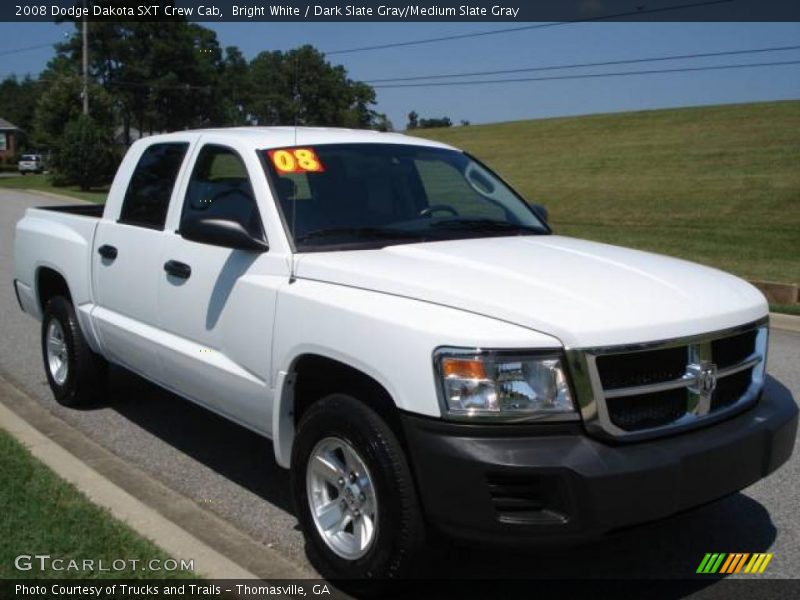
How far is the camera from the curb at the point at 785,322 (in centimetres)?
964

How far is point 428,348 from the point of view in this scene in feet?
10.4

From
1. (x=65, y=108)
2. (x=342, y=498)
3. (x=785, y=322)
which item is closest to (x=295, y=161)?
(x=342, y=498)

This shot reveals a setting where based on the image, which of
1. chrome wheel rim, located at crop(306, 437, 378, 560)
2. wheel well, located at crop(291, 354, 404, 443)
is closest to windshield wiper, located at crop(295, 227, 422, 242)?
wheel well, located at crop(291, 354, 404, 443)

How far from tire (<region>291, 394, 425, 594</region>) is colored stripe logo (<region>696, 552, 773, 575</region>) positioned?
1.46m

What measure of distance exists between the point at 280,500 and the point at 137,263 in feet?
5.37

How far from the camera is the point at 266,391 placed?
4062 millimetres

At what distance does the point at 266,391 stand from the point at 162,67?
8370cm

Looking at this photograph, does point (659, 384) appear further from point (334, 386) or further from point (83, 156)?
point (83, 156)

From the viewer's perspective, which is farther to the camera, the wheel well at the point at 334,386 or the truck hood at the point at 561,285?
the wheel well at the point at 334,386

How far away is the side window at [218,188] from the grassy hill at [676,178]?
10.0 metres

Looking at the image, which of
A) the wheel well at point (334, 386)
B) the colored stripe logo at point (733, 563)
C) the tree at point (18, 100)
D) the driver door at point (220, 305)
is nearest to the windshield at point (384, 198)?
the driver door at point (220, 305)

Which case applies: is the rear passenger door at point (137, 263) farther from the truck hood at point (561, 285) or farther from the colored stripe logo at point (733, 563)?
the colored stripe logo at point (733, 563)

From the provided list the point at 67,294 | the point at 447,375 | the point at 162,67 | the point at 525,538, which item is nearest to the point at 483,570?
the point at 525,538

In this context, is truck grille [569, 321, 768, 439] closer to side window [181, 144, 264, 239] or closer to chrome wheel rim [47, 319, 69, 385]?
side window [181, 144, 264, 239]
